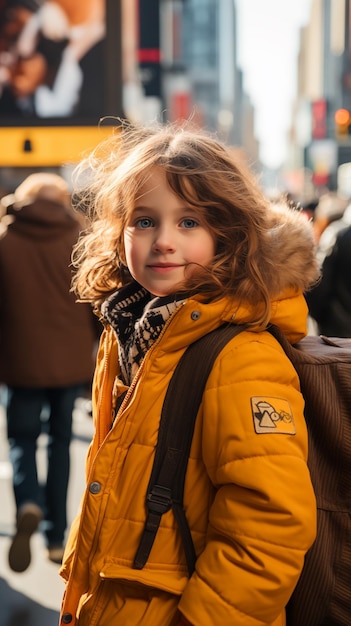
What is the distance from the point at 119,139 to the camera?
280 centimetres

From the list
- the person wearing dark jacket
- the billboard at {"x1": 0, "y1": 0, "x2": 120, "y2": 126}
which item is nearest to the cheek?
the person wearing dark jacket

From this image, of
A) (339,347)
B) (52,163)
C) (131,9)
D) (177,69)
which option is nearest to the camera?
(339,347)

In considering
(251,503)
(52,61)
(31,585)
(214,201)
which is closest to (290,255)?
(214,201)

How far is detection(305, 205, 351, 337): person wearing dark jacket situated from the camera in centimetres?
582

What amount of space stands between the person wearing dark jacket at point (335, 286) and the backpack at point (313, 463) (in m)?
3.74

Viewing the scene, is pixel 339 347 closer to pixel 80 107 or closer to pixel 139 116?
pixel 80 107

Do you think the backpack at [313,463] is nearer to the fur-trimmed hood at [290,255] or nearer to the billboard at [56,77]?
the fur-trimmed hood at [290,255]

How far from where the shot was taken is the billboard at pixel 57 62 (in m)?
14.2

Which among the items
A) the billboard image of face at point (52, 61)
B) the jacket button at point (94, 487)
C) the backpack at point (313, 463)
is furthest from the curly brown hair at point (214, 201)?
the billboard image of face at point (52, 61)

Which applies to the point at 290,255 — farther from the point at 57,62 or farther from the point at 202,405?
the point at 57,62

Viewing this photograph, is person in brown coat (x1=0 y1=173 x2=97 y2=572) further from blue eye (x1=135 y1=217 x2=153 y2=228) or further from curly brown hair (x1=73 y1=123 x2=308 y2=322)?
blue eye (x1=135 y1=217 x2=153 y2=228)

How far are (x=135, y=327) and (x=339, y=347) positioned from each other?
17.6 inches

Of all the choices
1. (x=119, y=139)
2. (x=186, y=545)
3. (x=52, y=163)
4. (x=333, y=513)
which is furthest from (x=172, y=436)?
(x=52, y=163)

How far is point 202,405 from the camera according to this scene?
2070 mm
